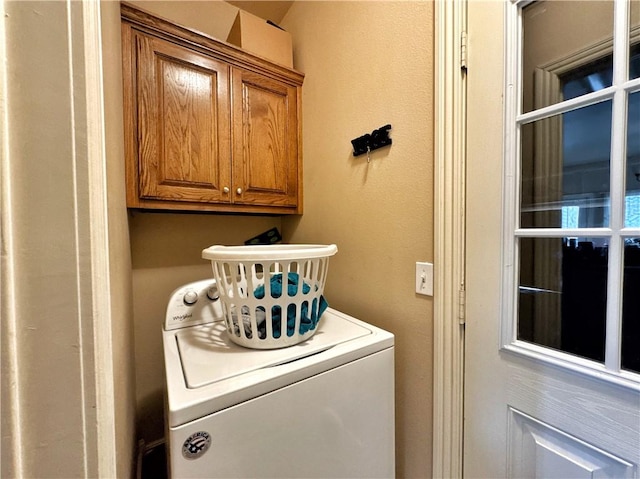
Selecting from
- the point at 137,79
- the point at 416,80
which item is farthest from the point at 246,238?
the point at 416,80

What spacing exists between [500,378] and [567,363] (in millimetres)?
179

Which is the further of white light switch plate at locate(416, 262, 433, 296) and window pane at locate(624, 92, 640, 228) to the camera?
white light switch plate at locate(416, 262, 433, 296)

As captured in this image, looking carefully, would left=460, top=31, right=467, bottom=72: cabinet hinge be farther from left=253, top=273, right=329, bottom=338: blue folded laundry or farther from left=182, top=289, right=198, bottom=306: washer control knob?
left=182, top=289, right=198, bottom=306: washer control knob

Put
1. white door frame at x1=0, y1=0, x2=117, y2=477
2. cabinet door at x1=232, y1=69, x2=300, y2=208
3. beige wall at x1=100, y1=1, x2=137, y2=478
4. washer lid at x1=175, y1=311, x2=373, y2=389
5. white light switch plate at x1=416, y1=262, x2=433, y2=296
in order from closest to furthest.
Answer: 1. white door frame at x1=0, y1=0, x2=117, y2=477
2. beige wall at x1=100, y1=1, x2=137, y2=478
3. washer lid at x1=175, y1=311, x2=373, y2=389
4. white light switch plate at x1=416, y1=262, x2=433, y2=296
5. cabinet door at x1=232, y1=69, x2=300, y2=208

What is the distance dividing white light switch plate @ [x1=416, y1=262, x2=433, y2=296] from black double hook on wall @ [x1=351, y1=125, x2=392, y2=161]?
1.61ft

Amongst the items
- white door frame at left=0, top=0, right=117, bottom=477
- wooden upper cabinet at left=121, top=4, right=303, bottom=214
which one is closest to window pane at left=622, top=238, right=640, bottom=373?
white door frame at left=0, top=0, right=117, bottom=477

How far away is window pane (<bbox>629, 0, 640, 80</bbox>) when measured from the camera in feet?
1.93

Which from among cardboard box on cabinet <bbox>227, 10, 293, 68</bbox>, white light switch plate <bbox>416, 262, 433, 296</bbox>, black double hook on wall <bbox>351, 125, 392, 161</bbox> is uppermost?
cardboard box on cabinet <bbox>227, 10, 293, 68</bbox>

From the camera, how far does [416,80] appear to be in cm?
96

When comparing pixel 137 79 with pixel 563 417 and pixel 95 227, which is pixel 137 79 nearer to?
pixel 95 227

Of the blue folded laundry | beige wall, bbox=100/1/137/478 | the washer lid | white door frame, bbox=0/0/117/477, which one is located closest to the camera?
white door frame, bbox=0/0/117/477

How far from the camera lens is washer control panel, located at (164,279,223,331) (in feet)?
3.29

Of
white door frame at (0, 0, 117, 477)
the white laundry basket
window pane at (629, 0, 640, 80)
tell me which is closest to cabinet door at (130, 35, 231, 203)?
the white laundry basket

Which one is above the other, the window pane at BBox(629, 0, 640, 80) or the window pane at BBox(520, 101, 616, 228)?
the window pane at BBox(629, 0, 640, 80)
